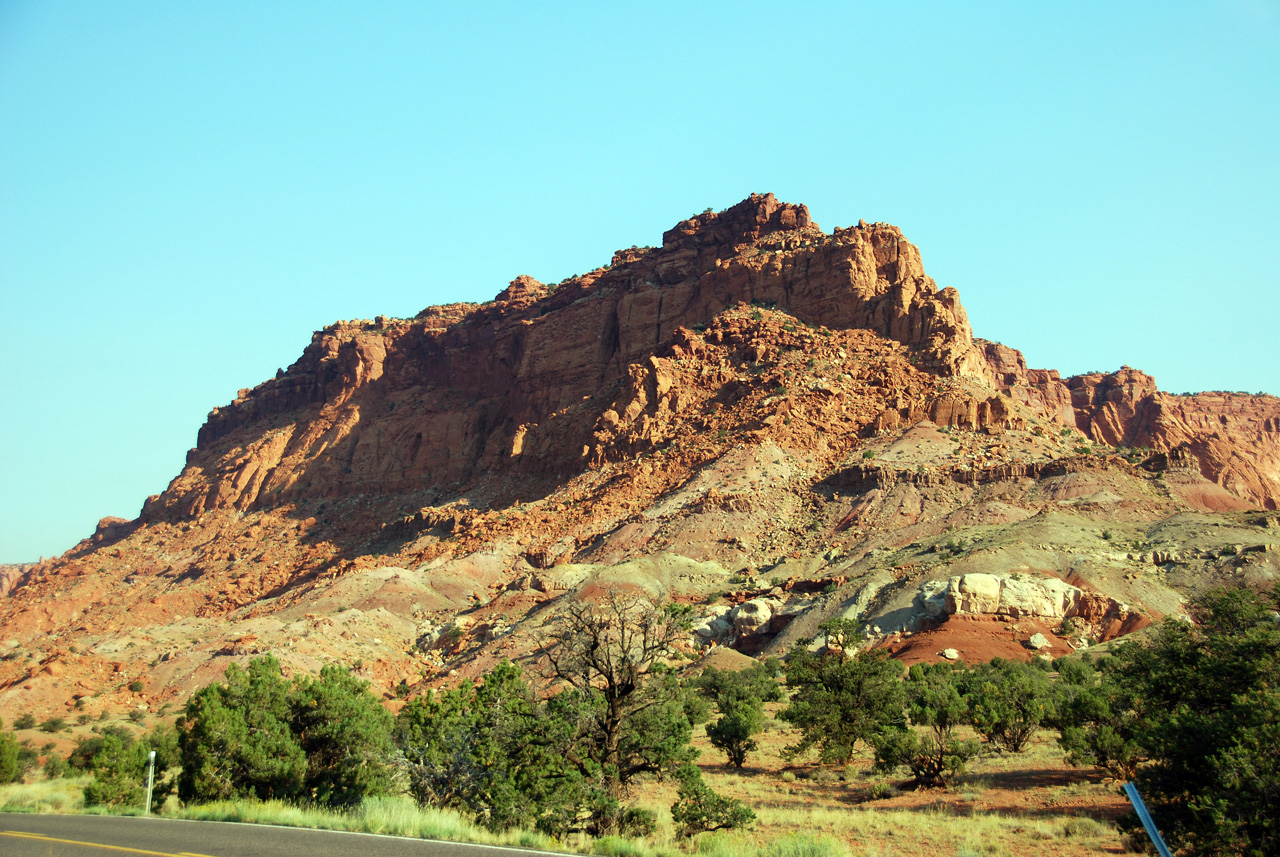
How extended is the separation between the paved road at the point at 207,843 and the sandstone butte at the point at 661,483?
112ft

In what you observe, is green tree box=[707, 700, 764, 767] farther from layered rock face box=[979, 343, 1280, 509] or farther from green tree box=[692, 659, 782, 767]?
layered rock face box=[979, 343, 1280, 509]

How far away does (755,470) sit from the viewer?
73.4 meters

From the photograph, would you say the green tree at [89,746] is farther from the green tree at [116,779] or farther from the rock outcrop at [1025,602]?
the rock outcrop at [1025,602]

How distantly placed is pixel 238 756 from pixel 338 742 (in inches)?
86.0

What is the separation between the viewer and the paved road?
13062mm

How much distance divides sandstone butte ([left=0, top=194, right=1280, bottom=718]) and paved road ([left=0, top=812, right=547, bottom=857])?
112 ft

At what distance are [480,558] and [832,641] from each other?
3882 centimetres

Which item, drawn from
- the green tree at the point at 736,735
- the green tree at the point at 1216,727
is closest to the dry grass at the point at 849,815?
the green tree at the point at 1216,727

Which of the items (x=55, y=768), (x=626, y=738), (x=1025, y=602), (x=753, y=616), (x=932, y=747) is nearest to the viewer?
(x=626, y=738)

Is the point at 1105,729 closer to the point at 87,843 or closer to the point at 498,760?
the point at 498,760

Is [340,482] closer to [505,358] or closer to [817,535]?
[505,358]

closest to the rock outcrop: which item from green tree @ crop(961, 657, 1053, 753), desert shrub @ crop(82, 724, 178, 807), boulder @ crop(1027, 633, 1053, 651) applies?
boulder @ crop(1027, 633, 1053, 651)

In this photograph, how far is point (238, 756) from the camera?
2031cm

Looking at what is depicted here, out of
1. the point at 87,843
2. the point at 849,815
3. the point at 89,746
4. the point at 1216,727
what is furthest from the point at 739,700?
the point at 89,746
